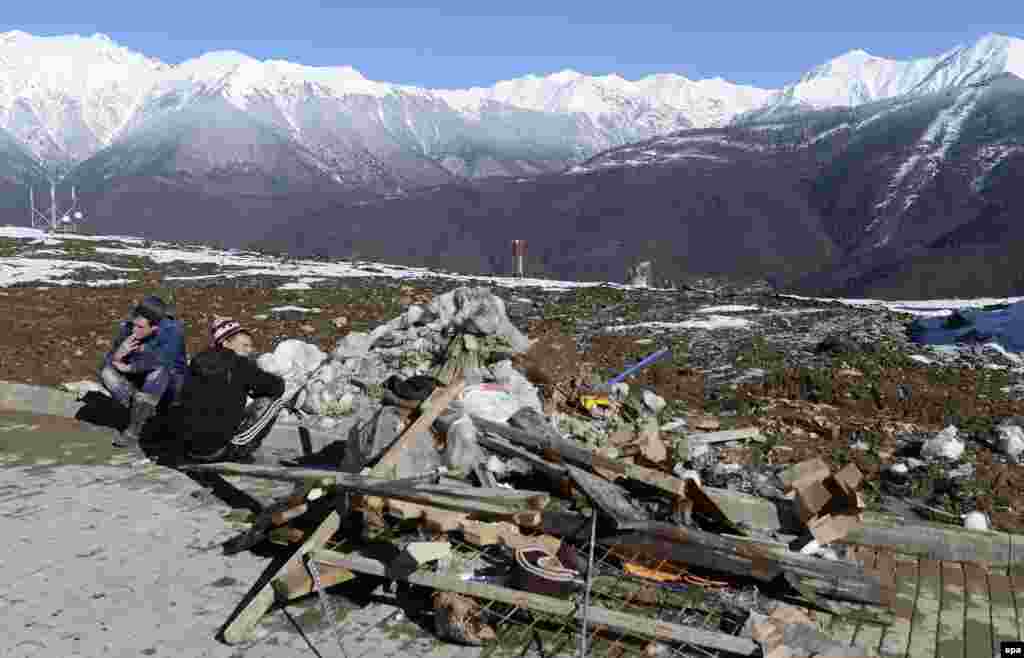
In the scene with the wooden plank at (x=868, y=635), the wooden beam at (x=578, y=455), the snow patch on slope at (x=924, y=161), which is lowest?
the wooden plank at (x=868, y=635)

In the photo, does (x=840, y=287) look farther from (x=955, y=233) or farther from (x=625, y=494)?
(x=625, y=494)

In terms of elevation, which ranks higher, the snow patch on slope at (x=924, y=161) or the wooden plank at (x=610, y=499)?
the snow patch on slope at (x=924, y=161)

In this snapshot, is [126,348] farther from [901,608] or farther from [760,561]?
[901,608]

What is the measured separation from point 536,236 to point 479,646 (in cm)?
14567

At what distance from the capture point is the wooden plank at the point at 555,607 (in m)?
4.49

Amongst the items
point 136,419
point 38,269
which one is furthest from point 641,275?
point 136,419

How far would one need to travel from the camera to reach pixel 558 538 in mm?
5746

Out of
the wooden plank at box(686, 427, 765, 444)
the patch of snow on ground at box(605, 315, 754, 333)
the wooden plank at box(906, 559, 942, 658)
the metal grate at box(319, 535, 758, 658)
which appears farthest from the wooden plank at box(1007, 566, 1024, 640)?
the patch of snow on ground at box(605, 315, 754, 333)

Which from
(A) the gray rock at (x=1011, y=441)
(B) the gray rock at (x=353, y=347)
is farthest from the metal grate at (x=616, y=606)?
(B) the gray rock at (x=353, y=347)

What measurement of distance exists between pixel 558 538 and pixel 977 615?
2602mm

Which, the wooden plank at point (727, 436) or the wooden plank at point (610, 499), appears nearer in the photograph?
the wooden plank at point (610, 499)

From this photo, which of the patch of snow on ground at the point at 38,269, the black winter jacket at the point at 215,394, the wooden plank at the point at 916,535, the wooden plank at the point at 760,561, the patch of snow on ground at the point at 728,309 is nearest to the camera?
the wooden plank at the point at 760,561

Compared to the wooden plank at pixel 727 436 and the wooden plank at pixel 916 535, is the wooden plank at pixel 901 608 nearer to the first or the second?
the wooden plank at pixel 916 535

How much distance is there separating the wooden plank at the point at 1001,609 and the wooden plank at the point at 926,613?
30 centimetres
